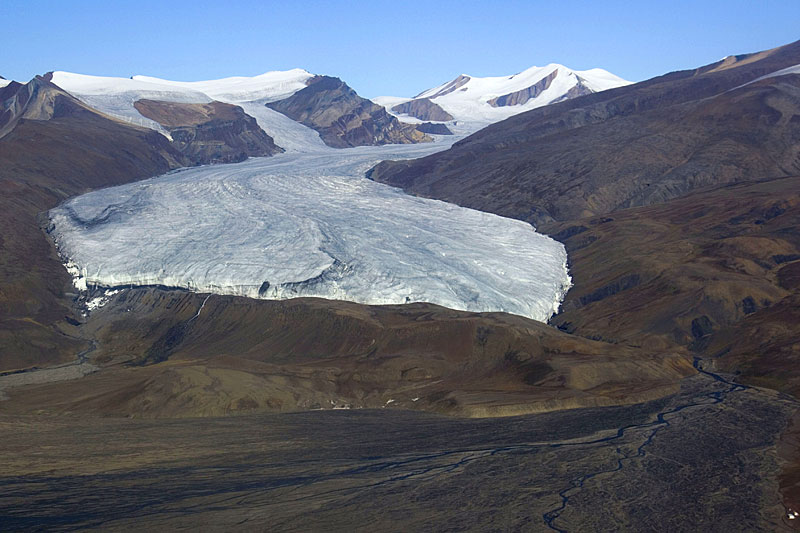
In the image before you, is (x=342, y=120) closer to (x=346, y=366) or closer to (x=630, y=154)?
(x=630, y=154)

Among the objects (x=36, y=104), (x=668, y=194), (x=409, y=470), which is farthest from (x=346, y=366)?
(x=36, y=104)

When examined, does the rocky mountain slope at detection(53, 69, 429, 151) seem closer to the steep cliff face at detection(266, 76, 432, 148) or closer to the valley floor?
the steep cliff face at detection(266, 76, 432, 148)

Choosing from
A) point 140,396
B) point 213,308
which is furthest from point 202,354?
point 140,396

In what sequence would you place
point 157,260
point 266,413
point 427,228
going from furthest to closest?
1. point 427,228
2. point 157,260
3. point 266,413

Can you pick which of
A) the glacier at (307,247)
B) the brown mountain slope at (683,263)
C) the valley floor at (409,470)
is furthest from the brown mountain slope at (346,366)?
the brown mountain slope at (683,263)

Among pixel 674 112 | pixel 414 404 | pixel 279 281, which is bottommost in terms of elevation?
pixel 414 404

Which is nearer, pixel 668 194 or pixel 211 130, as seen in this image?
pixel 668 194

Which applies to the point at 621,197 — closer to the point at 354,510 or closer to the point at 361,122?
the point at 354,510
